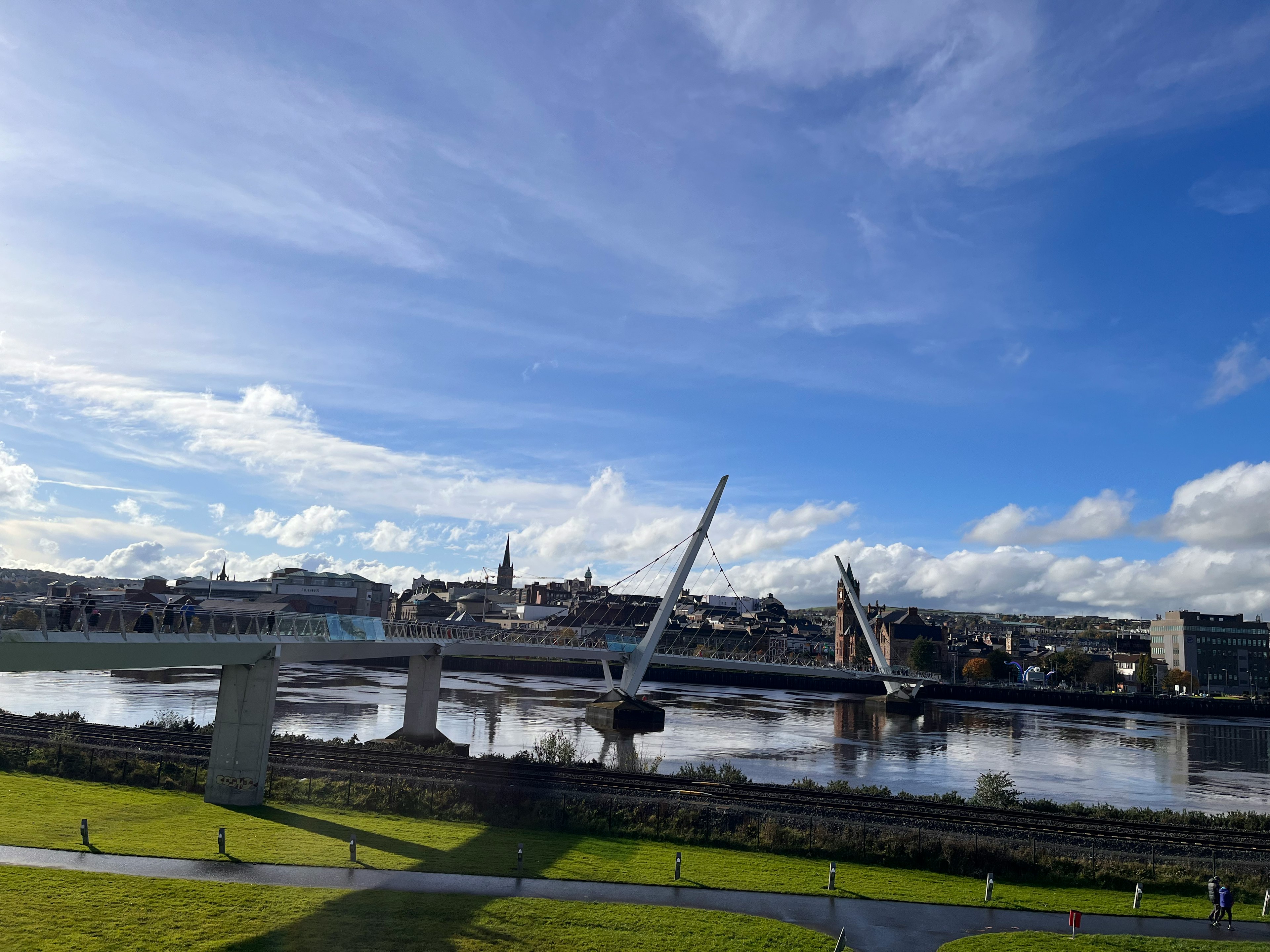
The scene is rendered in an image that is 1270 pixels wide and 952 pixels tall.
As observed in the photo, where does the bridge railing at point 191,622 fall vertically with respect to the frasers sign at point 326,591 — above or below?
below

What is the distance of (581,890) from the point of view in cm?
1911

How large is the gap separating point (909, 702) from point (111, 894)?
111619 mm

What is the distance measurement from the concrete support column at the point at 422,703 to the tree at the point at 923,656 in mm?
128973

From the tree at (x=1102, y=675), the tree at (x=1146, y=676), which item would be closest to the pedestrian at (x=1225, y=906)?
the tree at (x=1146, y=676)

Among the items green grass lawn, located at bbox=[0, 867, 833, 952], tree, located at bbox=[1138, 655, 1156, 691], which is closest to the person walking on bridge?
green grass lawn, located at bbox=[0, 867, 833, 952]

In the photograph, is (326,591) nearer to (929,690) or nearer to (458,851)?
(929,690)

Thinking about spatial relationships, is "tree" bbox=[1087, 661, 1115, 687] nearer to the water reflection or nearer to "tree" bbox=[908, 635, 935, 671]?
"tree" bbox=[908, 635, 935, 671]

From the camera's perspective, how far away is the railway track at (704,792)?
100ft

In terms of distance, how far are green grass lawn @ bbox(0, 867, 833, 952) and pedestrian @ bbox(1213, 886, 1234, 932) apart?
10.1 metres

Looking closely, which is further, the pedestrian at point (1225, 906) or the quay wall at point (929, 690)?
the quay wall at point (929, 690)

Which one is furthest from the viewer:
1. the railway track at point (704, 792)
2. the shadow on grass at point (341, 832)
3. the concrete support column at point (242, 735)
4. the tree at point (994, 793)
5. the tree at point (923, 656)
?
the tree at point (923, 656)

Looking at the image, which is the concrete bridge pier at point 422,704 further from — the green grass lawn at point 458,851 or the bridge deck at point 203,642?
the green grass lawn at point 458,851

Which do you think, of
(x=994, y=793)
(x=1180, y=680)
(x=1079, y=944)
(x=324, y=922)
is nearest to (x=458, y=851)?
(x=324, y=922)

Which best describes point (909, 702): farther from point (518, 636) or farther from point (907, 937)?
point (907, 937)
